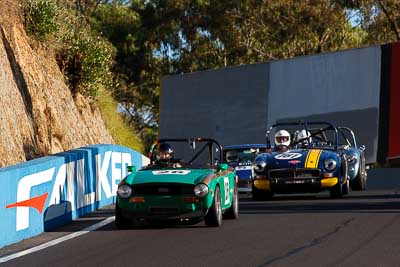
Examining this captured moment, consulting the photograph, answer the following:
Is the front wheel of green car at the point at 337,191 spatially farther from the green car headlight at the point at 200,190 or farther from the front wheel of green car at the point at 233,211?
the green car headlight at the point at 200,190

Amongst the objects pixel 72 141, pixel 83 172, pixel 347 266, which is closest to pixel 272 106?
pixel 72 141

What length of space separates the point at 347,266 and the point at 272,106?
1190 inches

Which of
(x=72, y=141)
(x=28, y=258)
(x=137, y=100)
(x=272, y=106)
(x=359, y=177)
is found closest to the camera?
(x=28, y=258)

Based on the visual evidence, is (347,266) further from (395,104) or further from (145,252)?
(395,104)

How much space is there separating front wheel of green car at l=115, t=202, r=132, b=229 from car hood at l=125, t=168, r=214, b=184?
42 centimetres

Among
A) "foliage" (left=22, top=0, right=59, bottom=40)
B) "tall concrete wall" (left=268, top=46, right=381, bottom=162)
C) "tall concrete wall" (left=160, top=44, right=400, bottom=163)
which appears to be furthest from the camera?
"tall concrete wall" (left=268, top=46, right=381, bottom=162)

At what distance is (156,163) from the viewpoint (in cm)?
1650

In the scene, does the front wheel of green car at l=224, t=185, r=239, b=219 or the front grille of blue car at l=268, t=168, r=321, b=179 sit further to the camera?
the front grille of blue car at l=268, t=168, r=321, b=179

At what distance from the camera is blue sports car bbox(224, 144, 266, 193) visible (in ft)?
85.7

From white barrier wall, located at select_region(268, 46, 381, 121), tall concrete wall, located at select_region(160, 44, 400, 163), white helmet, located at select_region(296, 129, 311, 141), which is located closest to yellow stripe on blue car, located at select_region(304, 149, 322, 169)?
white helmet, located at select_region(296, 129, 311, 141)

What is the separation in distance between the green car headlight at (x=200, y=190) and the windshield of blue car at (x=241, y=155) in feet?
36.7

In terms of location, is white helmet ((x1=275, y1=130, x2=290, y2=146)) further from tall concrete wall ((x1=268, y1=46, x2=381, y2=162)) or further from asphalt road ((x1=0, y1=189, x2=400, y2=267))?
tall concrete wall ((x1=268, y1=46, x2=381, y2=162))

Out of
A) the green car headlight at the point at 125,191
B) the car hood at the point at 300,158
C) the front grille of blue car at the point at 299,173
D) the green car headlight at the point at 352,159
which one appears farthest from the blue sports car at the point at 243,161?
the green car headlight at the point at 125,191

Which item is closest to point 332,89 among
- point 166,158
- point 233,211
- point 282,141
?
point 282,141
